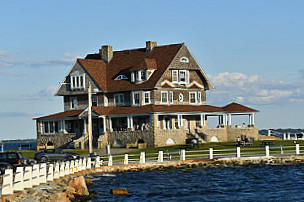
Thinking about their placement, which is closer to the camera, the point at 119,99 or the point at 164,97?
the point at 164,97

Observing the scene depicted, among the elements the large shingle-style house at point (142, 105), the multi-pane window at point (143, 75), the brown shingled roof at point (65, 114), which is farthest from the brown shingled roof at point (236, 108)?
the brown shingled roof at point (65, 114)

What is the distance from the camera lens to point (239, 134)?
242 feet

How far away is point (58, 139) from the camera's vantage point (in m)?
74.9

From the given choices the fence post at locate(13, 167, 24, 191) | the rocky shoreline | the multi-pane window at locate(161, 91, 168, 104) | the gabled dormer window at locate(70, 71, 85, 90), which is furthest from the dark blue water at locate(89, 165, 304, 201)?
the gabled dormer window at locate(70, 71, 85, 90)

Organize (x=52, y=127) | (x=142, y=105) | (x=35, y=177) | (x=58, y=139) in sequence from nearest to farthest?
1. (x=35, y=177)
2. (x=142, y=105)
3. (x=58, y=139)
4. (x=52, y=127)

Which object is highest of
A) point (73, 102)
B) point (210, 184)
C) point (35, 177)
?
point (73, 102)

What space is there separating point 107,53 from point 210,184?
141ft

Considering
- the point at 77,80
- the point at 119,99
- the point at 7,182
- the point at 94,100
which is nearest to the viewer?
the point at 7,182

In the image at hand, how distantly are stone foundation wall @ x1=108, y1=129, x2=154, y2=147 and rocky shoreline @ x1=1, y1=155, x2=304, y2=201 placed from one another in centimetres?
1773

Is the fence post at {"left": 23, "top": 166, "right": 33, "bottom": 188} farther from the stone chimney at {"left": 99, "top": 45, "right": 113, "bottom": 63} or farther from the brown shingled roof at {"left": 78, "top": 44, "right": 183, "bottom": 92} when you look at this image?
the stone chimney at {"left": 99, "top": 45, "right": 113, "bottom": 63}

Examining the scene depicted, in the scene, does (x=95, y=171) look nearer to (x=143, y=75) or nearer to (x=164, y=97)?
(x=164, y=97)

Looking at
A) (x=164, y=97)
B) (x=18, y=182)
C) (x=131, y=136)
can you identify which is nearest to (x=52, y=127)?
(x=131, y=136)

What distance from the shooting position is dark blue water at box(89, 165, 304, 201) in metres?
35.2

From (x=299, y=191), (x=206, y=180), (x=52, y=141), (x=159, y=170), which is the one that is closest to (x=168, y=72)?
(x=52, y=141)
